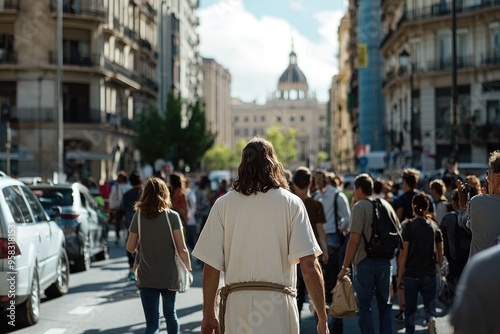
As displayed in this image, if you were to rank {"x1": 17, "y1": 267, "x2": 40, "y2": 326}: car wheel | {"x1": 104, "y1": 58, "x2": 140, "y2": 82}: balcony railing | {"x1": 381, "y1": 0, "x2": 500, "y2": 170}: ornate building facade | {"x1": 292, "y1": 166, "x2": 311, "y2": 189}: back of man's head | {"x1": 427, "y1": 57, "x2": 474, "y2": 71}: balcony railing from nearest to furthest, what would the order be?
{"x1": 292, "y1": 166, "x2": 311, "y2": 189}: back of man's head, {"x1": 17, "y1": 267, "x2": 40, "y2": 326}: car wheel, {"x1": 381, "y1": 0, "x2": 500, "y2": 170}: ornate building facade, {"x1": 427, "y1": 57, "x2": 474, "y2": 71}: balcony railing, {"x1": 104, "y1": 58, "x2": 140, "y2": 82}: balcony railing

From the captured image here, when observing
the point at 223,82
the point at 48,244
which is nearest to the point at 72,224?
the point at 48,244

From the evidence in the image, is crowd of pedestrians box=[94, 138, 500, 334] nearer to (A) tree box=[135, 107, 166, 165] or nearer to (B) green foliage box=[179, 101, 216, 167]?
(A) tree box=[135, 107, 166, 165]

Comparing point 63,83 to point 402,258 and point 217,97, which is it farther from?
point 217,97

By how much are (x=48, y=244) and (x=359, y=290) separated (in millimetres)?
4694

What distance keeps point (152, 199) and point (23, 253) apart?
7.10 ft

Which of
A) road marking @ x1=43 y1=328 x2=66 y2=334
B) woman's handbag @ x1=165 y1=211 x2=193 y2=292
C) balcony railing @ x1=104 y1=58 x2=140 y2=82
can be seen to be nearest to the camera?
woman's handbag @ x1=165 y1=211 x2=193 y2=292

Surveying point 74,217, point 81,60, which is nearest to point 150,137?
point 81,60

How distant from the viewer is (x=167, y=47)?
80.1 meters

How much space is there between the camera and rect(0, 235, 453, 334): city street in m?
10.9

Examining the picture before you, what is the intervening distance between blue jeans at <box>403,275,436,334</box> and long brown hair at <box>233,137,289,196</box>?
15.1 ft

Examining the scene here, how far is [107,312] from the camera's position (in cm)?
1238

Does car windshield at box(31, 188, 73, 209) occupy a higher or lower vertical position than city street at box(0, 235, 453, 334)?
higher

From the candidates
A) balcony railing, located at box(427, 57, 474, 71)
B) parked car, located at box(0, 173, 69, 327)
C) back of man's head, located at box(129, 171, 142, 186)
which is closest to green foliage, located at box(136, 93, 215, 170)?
balcony railing, located at box(427, 57, 474, 71)

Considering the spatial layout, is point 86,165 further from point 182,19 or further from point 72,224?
point 182,19
